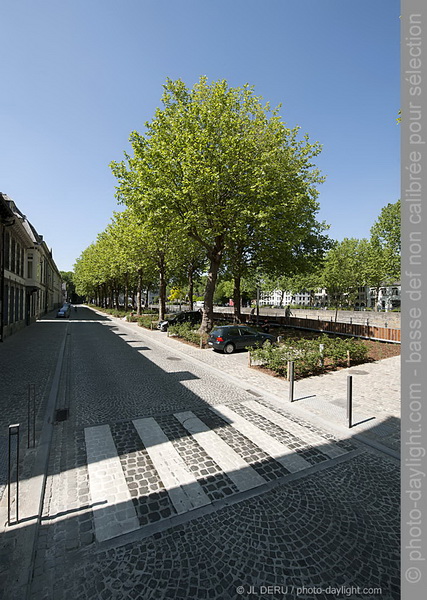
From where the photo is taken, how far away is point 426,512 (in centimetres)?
295

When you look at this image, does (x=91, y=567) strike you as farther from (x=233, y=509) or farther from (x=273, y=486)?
(x=273, y=486)

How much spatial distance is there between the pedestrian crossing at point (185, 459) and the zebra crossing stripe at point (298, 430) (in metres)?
0.02

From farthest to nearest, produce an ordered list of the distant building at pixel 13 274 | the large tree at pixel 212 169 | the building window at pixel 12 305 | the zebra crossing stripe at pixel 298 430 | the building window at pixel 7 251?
the building window at pixel 12 305
the building window at pixel 7 251
the distant building at pixel 13 274
the large tree at pixel 212 169
the zebra crossing stripe at pixel 298 430

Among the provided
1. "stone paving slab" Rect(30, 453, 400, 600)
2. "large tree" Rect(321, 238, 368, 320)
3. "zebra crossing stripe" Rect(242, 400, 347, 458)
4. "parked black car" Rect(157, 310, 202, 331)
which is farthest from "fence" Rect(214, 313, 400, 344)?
"large tree" Rect(321, 238, 368, 320)

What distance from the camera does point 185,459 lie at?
16.6ft

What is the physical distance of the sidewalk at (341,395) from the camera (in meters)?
6.54

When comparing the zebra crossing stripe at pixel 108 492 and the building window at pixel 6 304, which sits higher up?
the building window at pixel 6 304

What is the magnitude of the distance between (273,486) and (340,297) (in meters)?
60.9

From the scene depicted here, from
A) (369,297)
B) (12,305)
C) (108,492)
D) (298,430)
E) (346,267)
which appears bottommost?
(298,430)

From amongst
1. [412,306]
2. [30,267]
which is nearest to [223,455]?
[412,306]

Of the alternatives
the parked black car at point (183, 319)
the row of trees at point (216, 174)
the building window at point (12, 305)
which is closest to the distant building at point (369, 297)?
the parked black car at point (183, 319)

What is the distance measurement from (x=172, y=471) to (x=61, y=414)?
394 cm

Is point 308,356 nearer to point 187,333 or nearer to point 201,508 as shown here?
point 201,508

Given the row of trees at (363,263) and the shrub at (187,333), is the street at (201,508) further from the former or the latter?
the row of trees at (363,263)
